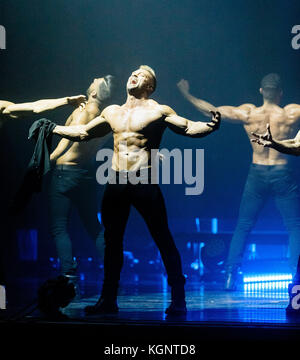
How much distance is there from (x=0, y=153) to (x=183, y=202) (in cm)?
302

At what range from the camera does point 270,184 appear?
6703 mm

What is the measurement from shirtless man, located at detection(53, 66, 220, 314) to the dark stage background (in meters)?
3.31

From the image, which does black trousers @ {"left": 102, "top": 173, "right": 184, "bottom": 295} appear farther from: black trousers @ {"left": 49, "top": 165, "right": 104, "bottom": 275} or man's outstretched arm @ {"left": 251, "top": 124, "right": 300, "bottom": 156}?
black trousers @ {"left": 49, "top": 165, "right": 104, "bottom": 275}

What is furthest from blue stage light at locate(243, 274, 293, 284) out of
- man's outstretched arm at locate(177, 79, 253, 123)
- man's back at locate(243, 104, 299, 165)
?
man's outstretched arm at locate(177, 79, 253, 123)

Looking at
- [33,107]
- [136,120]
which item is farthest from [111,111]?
[33,107]

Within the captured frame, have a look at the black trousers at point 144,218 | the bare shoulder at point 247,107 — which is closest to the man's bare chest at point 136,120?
the black trousers at point 144,218

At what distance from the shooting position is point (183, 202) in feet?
27.7

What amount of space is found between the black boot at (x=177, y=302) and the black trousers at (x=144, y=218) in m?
0.04

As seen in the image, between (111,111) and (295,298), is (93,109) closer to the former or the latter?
(111,111)

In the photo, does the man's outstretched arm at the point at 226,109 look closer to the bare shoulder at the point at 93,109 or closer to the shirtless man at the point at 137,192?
the bare shoulder at the point at 93,109

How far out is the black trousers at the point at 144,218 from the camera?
439 centimetres

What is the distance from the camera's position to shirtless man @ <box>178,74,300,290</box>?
21.5 ft
